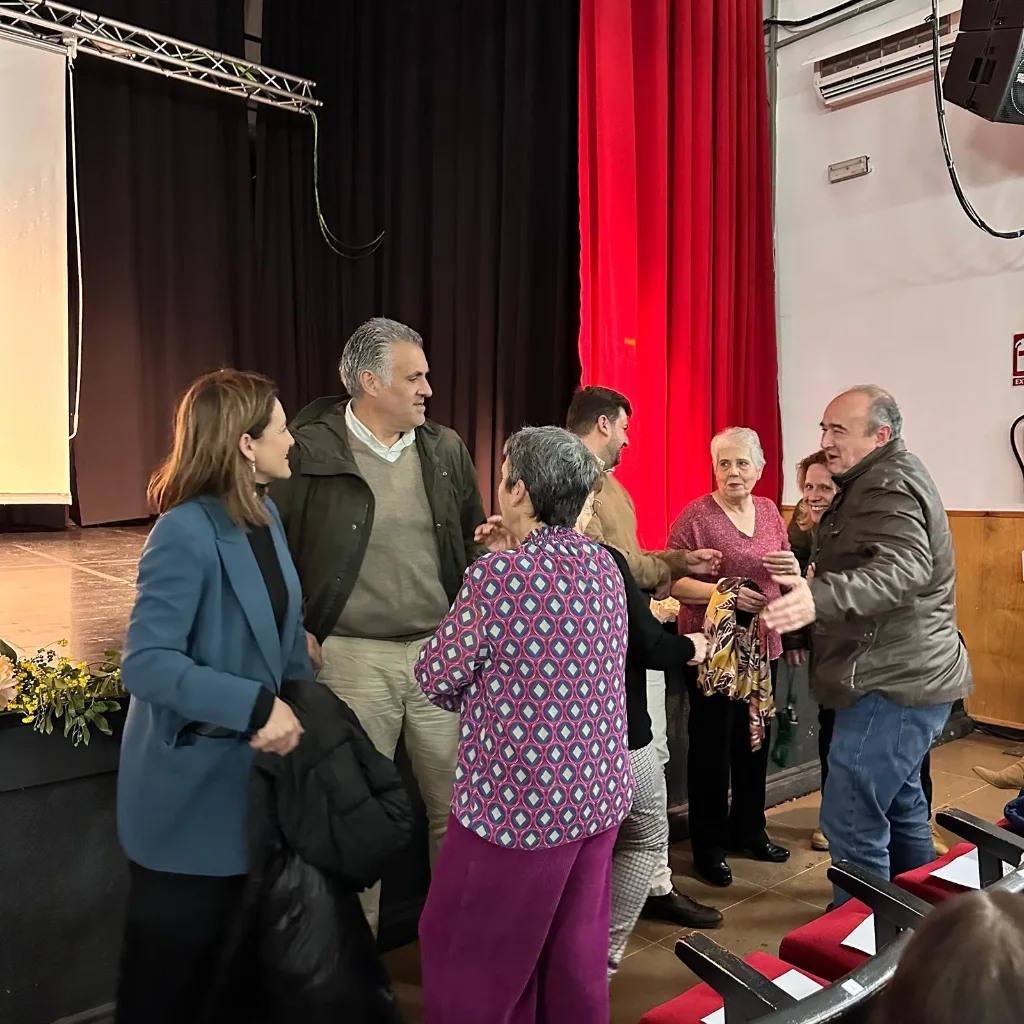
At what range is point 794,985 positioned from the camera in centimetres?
139

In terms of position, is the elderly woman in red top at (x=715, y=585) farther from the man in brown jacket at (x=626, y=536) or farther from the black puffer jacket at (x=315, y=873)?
the black puffer jacket at (x=315, y=873)

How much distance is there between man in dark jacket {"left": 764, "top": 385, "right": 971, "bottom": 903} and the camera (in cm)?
214

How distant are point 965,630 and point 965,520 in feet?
1.90

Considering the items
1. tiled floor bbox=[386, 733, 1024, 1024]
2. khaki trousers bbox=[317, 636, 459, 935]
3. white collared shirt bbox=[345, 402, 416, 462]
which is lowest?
tiled floor bbox=[386, 733, 1024, 1024]

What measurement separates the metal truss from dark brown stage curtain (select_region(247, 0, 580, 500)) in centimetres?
31

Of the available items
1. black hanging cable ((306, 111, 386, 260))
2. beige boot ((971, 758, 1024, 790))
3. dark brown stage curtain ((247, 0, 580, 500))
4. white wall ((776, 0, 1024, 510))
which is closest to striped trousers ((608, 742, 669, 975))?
beige boot ((971, 758, 1024, 790))

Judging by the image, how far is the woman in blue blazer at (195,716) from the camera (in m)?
1.40

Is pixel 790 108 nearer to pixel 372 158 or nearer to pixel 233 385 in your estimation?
pixel 372 158

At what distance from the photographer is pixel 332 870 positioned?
1.46 meters

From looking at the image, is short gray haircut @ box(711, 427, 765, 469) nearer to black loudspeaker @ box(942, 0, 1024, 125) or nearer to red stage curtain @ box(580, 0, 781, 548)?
red stage curtain @ box(580, 0, 781, 548)

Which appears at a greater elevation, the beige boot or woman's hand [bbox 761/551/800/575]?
woman's hand [bbox 761/551/800/575]

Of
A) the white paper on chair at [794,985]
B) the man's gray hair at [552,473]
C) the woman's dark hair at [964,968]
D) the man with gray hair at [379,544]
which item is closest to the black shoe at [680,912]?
the man with gray hair at [379,544]

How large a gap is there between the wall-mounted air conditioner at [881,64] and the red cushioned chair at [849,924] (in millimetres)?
4652

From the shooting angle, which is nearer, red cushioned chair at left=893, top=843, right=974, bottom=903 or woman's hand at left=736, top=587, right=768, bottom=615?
red cushioned chair at left=893, top=843, right=974, bottom=903
